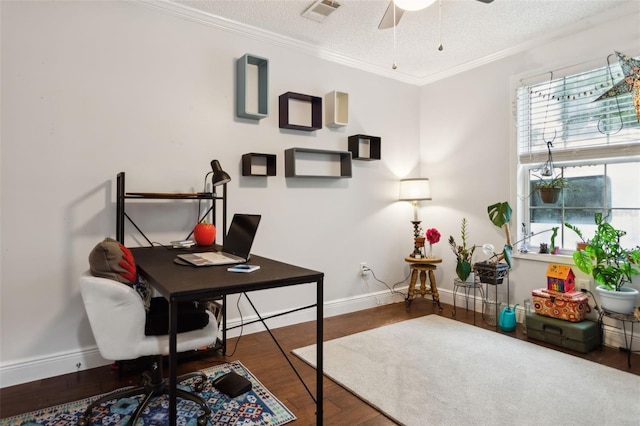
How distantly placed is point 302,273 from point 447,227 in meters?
2.91

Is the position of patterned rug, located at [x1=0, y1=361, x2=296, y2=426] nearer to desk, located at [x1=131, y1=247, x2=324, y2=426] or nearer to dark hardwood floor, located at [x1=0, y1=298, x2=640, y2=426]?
dark hardwood floor, located at [x1=0, y1=298, x2=640, y2=426]

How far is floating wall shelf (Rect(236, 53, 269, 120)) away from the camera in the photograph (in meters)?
3.02

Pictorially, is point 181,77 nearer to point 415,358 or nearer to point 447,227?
point 415,358

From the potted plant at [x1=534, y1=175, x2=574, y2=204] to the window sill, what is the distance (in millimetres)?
468

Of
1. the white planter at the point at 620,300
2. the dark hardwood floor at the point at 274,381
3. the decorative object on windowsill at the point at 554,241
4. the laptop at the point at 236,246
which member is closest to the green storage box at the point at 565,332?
the dark hardwood floor at the point at 274,381

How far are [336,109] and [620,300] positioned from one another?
8.86ft

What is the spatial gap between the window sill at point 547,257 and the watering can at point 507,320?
20.4 inches

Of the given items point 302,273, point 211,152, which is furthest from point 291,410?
point 211,152

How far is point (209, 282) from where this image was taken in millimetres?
1509

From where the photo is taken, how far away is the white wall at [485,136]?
3.08 m

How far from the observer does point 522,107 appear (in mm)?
3525

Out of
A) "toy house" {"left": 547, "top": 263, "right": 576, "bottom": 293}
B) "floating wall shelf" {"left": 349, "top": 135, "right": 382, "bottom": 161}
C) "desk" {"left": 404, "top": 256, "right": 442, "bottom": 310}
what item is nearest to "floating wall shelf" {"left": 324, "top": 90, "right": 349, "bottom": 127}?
"floating wall shelf" {"left": 349, "top": 135, "right": 382, "bottom": 161}

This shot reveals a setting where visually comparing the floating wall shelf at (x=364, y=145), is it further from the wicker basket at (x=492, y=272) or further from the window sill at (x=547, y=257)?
the window sill at (x=547, y=257)

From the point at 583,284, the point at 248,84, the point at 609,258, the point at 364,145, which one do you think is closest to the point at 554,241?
the point at 583,284
